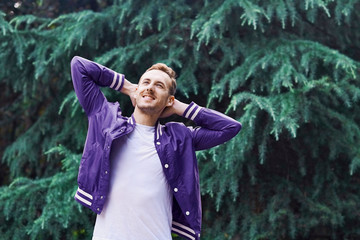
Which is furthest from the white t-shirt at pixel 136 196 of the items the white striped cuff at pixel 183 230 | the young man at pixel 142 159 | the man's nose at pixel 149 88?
the man's nose at pixel 149 88

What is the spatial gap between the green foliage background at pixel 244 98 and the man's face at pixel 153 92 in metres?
1.09

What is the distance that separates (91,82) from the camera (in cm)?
210

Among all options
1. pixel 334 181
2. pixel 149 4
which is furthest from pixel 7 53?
pixel 334 181

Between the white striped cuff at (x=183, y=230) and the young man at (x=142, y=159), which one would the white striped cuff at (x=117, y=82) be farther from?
the white striped cuff at (x=183, y=230)

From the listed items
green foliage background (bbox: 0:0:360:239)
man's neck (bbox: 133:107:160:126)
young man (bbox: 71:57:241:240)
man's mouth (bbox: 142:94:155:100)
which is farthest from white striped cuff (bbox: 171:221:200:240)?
green foliage background (bbox: 0:0:360:239)

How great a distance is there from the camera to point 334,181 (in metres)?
3.57

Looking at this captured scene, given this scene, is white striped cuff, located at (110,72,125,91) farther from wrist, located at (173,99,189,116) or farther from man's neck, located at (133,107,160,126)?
wrist, located at (173,99,189,116)

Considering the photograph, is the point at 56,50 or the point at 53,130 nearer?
the point at 56,50

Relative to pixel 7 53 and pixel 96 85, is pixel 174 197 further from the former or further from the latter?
pixel 7 53

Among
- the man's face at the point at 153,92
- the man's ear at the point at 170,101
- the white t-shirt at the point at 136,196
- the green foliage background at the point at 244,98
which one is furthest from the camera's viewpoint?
the green foliage background at the point at 244,98

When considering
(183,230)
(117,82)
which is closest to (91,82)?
(117,82)

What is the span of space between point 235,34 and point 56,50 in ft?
5.31

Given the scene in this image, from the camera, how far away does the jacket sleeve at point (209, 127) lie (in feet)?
7.02

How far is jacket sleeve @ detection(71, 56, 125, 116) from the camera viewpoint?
2.07 metres
